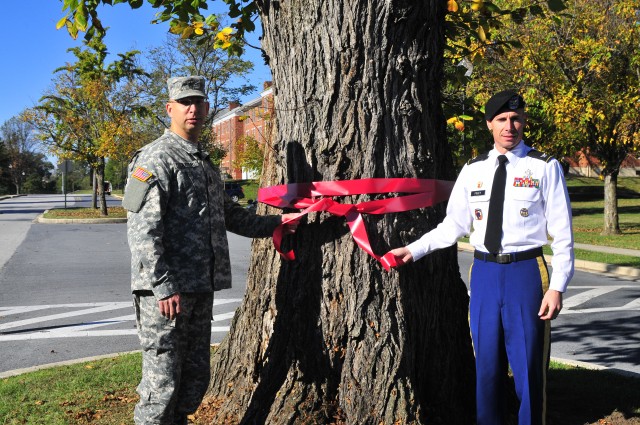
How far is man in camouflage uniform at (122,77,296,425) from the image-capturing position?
11.9ft

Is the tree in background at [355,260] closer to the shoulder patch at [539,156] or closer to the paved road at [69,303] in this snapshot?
the shoulder patch at [539,156]

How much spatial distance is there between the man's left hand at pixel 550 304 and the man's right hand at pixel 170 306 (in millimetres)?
1740

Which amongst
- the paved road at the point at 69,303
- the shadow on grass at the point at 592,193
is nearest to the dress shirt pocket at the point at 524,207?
the paved road at the point at 69,303

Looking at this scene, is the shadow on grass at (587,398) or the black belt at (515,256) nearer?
the black belt at (515,256)

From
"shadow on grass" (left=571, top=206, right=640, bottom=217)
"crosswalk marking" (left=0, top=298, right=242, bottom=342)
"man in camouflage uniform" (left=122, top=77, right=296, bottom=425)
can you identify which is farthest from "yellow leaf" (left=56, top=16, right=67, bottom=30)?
"shadow on grass" (left=571, top=206, right=640, bottom=217)

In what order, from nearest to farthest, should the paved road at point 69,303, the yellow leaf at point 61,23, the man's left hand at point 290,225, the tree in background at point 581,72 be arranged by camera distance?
the man's left hand at point 290,225 < the yellow leaf at point 61,23 < the paved road at point 69,303 < the tree in background at point 581,72

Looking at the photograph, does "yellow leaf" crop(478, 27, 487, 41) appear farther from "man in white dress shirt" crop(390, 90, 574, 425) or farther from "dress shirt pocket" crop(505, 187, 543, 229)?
"dress shirt pocket" crop(505, 187, 543, 229)

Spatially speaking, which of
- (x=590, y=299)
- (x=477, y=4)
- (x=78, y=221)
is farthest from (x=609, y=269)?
(x=78, y=221)

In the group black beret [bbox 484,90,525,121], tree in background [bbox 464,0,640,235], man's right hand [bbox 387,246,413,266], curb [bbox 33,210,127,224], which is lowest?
curb [bbox 33,210,127,224]

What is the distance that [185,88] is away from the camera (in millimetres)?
3822

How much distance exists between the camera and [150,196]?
366cm

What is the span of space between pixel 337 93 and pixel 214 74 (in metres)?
38.2

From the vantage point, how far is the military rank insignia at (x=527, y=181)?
3615mm

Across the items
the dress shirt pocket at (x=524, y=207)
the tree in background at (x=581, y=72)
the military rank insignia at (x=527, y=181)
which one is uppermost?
the tree in background at (x=581, y=72)
